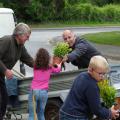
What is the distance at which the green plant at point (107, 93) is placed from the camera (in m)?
6.23

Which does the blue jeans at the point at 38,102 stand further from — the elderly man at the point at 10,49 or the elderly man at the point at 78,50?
the elderly man at the point at 78,50

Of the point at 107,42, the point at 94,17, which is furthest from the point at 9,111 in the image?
the point at 94,17

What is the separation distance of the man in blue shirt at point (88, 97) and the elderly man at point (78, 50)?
8.99 feet

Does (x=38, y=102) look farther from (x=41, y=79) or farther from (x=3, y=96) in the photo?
(x=3, y=96)

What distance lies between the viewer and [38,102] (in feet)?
28.3

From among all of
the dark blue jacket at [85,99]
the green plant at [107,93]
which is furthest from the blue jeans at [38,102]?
the dark blue jacket at [85,99]

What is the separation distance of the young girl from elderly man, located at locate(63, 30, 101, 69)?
504 millimetres

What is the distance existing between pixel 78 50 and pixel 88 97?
2.98 meters

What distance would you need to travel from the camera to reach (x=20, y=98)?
29.8 ft

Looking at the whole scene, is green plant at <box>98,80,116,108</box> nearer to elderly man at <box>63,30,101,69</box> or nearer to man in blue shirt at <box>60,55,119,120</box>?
man in blue shirt at <box>60,55,119,120</box>

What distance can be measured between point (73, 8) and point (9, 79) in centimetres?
5469

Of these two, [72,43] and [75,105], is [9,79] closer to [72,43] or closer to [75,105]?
[72,43]

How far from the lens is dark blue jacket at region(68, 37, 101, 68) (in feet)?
29.1

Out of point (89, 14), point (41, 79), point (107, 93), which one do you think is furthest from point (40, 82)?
point (89, 14)
